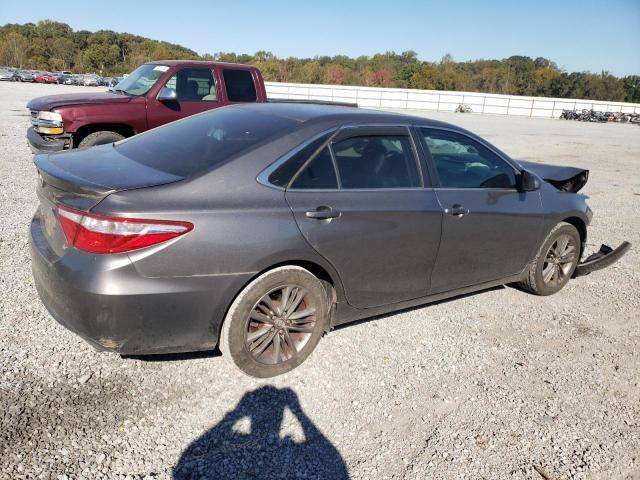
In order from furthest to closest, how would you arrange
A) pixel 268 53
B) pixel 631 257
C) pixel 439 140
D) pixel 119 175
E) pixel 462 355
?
pixel 268 53 < pixel 631 257 < pixel 439 140 < pixel 462 355 < pixel 119 175

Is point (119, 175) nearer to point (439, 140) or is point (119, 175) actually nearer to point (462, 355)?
point (439, 140)

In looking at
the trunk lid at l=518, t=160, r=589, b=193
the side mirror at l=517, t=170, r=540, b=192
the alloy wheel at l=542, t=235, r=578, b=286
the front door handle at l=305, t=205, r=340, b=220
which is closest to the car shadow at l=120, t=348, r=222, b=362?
the front door handle at l=305, t=205, r=340, b=220

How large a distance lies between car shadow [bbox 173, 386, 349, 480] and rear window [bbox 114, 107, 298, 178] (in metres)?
1.40

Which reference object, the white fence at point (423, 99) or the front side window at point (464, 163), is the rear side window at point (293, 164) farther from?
the white fence at point (423, 99)

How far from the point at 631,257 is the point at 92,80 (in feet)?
213

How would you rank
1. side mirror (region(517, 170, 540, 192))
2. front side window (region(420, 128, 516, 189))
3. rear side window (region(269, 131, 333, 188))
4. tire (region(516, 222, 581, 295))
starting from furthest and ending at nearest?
tire (region(516, 222, 581, 295)), side mirror (region(517, 170, 540, 192)), front side window (region(420, 128, 516, 189)), rear side window (region(269, 131, 333, 188))

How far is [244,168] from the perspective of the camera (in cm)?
301

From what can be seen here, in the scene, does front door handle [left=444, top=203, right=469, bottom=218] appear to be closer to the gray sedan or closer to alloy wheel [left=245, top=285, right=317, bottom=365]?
the gray sedan

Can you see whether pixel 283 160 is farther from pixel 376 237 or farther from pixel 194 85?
pixel 194 85

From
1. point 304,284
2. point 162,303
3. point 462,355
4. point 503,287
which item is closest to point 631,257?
A: point 503,287

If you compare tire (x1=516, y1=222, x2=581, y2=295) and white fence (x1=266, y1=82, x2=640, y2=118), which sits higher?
white fence (x1=266, y1=82, x2=640, y2=118)

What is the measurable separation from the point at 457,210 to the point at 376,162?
2.41 feet

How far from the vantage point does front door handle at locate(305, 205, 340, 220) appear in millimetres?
3088

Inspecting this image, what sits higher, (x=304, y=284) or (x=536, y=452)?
(x=304, y=284)
